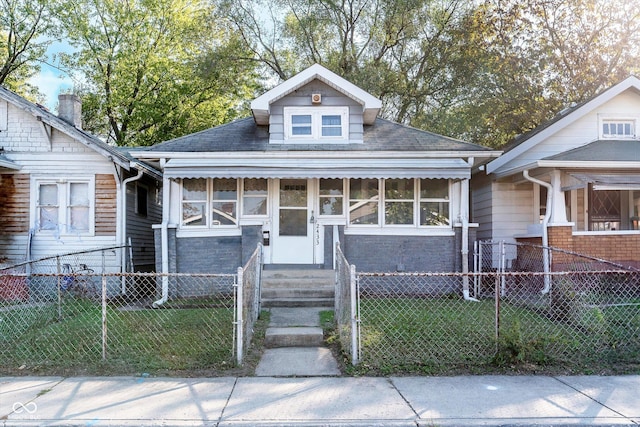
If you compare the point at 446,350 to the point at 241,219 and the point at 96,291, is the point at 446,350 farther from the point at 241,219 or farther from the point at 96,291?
the point at 96,291

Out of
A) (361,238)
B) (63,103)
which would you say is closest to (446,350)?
(361,238)

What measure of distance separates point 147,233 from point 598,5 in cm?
2105

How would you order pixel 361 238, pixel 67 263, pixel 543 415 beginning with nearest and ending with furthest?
pixel 543 415 → pixel 361 238 → pixel 67 263

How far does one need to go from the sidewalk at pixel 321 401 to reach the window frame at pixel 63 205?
740 centimetres

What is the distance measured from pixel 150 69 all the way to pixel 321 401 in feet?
79.2

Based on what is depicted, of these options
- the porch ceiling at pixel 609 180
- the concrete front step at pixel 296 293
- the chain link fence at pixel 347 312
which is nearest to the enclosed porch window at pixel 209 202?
the concrete front step at pixel 296 293

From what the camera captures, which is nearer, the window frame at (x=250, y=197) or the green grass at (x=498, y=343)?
the green grass at (x=498, y=343)

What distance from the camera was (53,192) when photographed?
1257cm

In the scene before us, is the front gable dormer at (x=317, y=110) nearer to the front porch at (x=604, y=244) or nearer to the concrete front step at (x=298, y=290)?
the concrete front step at (x=298, y=290)

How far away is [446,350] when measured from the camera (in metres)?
6.44

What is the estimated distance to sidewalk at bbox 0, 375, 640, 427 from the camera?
Answer: 177 inches

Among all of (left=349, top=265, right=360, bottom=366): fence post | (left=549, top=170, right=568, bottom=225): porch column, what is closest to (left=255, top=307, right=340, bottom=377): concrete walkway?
(left=349, top=265, right=360, bottom=366): fence post

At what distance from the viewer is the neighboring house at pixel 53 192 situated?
12.4 metres

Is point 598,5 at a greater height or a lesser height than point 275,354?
greater
